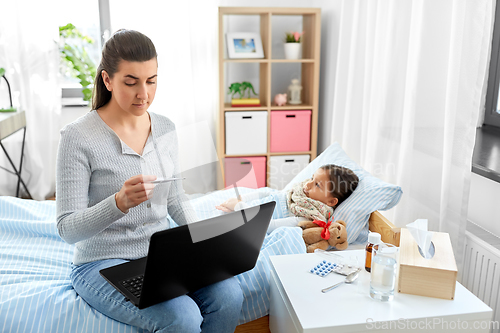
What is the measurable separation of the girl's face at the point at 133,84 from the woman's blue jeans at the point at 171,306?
18.4 inches

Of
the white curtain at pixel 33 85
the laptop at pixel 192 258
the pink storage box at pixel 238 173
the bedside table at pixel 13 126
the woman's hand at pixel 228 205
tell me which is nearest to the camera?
the laptop at pixel 192 258

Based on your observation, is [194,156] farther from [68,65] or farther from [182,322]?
[68,65]

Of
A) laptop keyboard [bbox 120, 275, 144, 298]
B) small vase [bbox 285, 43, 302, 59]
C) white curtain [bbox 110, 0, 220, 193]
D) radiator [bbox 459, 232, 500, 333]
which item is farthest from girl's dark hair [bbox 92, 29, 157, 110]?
small vase [bbox 285, 43, 302, 59]

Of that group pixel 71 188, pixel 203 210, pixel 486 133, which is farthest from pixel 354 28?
pixel 71 188

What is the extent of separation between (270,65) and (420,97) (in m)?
1.38

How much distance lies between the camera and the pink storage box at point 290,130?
3.07 m

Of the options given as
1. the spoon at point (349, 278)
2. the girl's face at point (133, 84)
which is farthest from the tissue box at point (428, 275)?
the girl's face at point (133, 84)

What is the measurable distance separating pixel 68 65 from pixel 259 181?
163cm

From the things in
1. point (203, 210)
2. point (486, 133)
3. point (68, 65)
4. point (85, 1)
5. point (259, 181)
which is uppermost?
point (85, 1)

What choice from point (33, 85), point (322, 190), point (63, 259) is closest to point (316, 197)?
point (322, 190)

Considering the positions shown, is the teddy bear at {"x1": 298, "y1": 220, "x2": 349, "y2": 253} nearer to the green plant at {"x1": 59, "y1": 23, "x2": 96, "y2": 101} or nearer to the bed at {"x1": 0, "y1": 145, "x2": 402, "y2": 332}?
the bed at {"x1": 0, "y1": 145, "x2": 402, "y2": 332}

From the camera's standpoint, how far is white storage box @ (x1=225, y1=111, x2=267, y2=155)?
3.03m

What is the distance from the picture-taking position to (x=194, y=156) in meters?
1.30

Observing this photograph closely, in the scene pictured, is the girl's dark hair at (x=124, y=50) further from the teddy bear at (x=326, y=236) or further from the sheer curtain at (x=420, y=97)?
the sheer curtain at (x=420, y=97)
